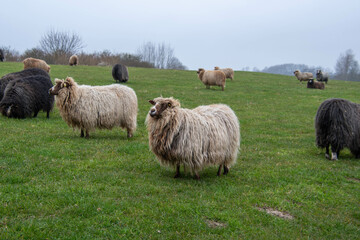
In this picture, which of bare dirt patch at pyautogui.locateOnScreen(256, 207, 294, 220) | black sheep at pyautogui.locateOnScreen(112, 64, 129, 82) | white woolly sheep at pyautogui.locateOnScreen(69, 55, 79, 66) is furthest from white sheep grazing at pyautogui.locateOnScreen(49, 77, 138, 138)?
white woolly sheep at pyautogui.locateOnScreen(69, 55, 79, 66)

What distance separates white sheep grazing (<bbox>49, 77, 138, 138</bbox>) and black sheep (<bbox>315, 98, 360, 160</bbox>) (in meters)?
5.85

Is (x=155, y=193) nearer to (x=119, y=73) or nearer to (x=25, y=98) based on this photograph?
(x=25, y=98)

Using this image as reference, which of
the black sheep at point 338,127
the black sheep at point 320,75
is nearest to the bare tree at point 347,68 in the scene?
the black sheep at point 320,75

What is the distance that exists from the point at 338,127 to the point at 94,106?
7207 mm

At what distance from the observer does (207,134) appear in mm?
7027

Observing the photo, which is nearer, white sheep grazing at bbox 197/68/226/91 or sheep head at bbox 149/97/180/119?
sheep head at bbox 149/97/180/119

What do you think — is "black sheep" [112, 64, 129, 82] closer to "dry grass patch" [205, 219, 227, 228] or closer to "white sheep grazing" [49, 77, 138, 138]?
"white sheep grazing" [49, 77, 138, 138]

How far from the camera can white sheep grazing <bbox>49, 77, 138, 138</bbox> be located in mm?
10172

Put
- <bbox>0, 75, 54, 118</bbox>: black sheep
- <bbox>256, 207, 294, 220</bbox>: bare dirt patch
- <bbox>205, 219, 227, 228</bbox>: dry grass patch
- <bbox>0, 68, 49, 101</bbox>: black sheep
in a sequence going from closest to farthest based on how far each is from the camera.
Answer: <bbox>205, 219, 227, 228</bbox>: dry grass patch
<bbox>256, 207, 294, 220</bbox>: bare dirt patch
<bbox>0, 75, 54, 118</bbox>: black sheep
<bbox>0, 68, 49, 101</bbox>: black sheep

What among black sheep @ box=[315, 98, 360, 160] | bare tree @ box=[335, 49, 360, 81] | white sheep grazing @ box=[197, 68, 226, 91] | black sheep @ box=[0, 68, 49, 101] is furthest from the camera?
bare tree @ box=[335, 49, 360, 81]

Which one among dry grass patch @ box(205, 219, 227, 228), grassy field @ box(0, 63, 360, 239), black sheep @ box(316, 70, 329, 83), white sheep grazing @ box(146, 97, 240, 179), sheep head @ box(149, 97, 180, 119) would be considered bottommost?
dry grass patch @ box(205, 219, 227, 228)

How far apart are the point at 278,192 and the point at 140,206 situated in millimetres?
2832

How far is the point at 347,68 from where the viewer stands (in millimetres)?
94625

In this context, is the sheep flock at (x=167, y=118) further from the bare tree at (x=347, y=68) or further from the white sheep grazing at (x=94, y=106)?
the bare tree at (x=347, y=68)
